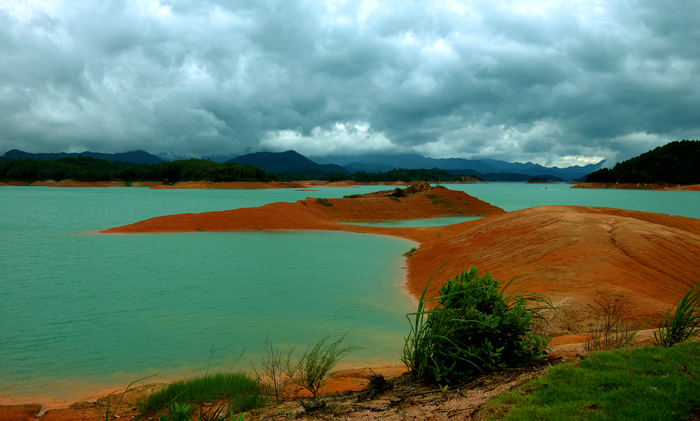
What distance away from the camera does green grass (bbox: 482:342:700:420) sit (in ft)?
11.7

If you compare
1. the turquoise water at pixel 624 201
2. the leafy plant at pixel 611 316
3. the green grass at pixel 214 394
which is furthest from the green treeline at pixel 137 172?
the green grass at pixel 214 394

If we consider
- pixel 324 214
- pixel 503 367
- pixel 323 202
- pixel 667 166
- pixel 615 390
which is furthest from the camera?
pixel 667 166

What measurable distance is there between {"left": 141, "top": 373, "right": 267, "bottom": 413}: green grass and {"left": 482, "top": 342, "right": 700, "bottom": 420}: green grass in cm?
300

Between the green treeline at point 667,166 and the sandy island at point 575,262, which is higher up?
the green treeline at point 667,166

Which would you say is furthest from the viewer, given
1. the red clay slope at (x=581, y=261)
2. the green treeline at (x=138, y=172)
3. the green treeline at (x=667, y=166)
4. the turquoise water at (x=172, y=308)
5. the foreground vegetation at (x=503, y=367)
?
the green treeline at (x=138, y=172)

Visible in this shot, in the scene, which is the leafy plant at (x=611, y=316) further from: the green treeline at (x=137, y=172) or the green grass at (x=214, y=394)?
the green treeline at (x=137, y=172)

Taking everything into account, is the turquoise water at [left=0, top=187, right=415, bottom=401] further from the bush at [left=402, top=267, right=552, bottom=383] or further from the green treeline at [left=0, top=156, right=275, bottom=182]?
the green treeline at [left=0, top=156, right=275, bottom=182]

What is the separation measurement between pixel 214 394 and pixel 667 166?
542 ft

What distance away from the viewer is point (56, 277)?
15.3 metres

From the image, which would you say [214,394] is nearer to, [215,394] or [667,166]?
[215,394]

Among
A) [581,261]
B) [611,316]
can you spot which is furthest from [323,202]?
[611,316]

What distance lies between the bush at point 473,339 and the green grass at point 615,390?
77 cm

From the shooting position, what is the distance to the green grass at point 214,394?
16.9 feet

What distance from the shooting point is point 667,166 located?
130 metres
